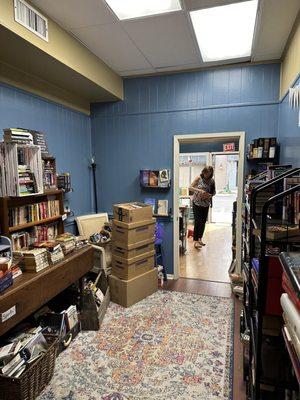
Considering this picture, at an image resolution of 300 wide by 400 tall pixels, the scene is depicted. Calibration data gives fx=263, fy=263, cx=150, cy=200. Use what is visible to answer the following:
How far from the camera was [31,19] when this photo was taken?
202cm

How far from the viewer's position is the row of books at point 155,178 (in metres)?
3.65

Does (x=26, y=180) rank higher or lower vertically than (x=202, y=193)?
higher

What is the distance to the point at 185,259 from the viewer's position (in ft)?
15.2

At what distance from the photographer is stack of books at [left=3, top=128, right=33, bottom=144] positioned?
2148mm

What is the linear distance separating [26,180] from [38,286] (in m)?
0.91

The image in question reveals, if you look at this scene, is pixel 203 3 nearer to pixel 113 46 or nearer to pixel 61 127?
pixel 113 46

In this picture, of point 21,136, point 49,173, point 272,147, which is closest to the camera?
point 21,136

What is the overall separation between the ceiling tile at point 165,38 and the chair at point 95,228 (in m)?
2.12

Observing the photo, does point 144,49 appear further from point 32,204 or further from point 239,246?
point 239,246

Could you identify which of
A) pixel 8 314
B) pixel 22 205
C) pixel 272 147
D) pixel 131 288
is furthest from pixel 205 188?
pixel 8 314

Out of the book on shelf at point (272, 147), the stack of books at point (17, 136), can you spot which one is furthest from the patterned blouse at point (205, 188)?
the stack of books at point (17, 136)

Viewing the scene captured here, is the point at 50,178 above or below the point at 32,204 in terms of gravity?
above

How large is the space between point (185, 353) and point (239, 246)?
5.68 ft

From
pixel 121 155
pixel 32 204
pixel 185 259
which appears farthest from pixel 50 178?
pixel 185 259
